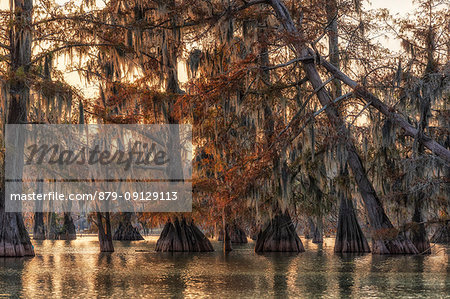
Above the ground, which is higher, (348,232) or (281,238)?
(348,232)

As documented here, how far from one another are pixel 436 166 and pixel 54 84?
37.1ft

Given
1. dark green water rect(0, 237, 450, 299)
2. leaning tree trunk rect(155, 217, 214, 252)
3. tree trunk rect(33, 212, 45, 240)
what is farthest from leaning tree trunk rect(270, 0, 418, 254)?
tree trunk rect(33, 212, 45, 240)

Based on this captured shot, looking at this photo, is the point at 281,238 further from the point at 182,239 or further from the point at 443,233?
the point at 443,233

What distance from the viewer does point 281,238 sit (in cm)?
2497

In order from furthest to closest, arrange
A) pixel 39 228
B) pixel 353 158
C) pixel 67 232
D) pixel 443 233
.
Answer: pixel 67 232
pixel 39 228
pixel 443 233
pixel 353 158

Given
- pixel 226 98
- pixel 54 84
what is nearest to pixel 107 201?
pixel 54 84

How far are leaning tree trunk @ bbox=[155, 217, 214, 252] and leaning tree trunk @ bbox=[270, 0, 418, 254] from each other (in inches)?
284

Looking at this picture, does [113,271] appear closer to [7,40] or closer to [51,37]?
[51,37]

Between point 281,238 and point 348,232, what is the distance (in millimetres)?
2608

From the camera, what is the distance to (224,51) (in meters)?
20.6

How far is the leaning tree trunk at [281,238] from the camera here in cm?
2488

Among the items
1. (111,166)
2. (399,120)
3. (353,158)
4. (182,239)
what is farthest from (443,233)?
(111,166)

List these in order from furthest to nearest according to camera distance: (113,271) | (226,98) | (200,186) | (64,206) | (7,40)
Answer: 1. (64,206)
2. (200,186)
3. (7,40)
4. (226,98)
5. (113,271)

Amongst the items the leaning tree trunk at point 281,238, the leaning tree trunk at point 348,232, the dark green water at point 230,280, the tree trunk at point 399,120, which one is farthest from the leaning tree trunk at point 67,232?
the tree trunk at point 399,120
